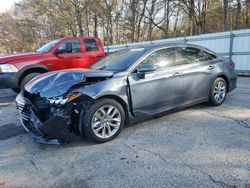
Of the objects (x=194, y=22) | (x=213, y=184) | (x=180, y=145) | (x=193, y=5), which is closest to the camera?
(x=213, y=184)

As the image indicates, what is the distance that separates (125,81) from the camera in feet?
12.3

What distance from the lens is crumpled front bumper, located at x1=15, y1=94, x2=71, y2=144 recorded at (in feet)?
10.6

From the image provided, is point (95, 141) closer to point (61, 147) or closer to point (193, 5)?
point (61, 147)

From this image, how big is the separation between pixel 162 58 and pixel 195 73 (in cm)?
84

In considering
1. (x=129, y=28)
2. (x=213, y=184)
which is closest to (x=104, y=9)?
(x=129, y=28)

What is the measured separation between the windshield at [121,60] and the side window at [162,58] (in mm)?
202

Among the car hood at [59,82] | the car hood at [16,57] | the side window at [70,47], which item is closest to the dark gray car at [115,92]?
the car hood at [59,82]

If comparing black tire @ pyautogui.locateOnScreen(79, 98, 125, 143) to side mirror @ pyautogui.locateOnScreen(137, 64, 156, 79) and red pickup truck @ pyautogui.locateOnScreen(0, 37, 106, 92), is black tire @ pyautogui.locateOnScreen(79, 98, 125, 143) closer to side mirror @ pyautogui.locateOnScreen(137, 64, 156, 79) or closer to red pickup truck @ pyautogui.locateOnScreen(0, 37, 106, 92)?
side mirror @ pyautogui.locateOnScreen(137, 64, 156, 79)

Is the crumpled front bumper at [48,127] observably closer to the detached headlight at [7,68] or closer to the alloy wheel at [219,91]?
the detached headlight at [7,68]

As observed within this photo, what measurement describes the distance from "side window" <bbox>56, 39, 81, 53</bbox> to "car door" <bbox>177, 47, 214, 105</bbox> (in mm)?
4227

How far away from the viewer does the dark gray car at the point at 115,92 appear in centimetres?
335

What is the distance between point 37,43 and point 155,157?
37592 millimetres

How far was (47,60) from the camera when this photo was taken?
6945mm

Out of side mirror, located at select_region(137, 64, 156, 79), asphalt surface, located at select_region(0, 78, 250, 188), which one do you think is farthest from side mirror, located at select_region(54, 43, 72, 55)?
side mirror, located at select_region(137, 64, 156, 79)
